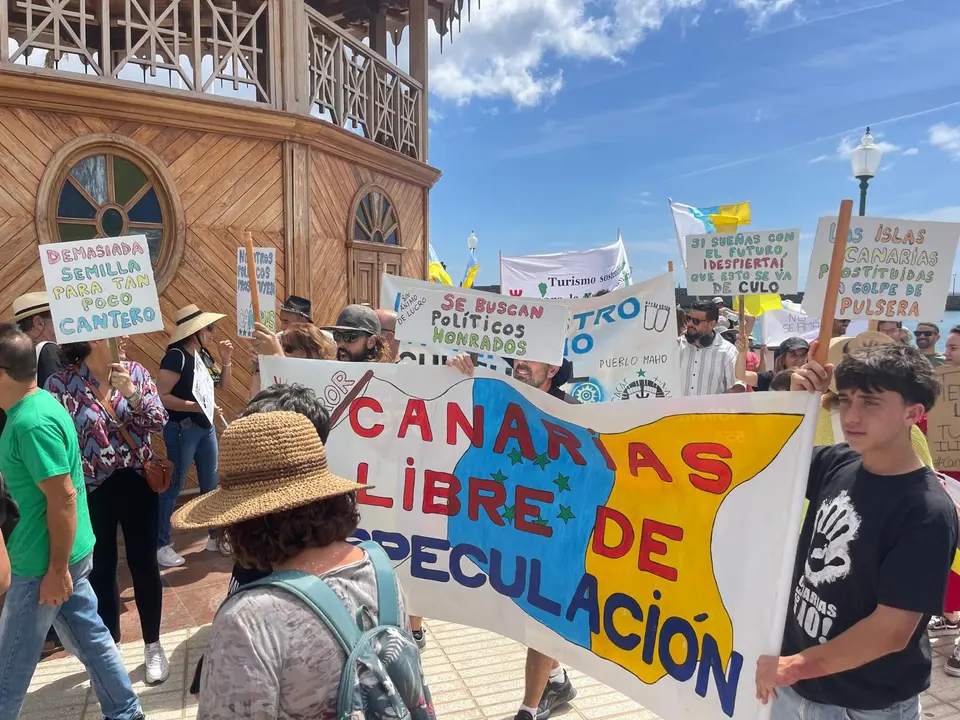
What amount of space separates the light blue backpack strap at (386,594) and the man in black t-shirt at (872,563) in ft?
3.73

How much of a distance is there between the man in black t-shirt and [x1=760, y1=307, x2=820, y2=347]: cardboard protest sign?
8673mm

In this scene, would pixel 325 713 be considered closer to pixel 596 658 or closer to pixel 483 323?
pixel 596 658

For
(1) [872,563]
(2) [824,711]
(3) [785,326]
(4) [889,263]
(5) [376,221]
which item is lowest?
(2) [824,711]

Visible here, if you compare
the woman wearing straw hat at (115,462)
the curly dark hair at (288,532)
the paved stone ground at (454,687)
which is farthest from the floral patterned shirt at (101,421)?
the curly dark hair at (288,532)

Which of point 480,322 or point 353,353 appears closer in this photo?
point 480,322

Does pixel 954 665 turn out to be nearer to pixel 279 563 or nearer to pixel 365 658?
pixel 365 658

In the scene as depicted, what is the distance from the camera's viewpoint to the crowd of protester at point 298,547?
136 centimetres

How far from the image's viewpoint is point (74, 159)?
6484mm

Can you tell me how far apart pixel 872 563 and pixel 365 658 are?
4.58ft

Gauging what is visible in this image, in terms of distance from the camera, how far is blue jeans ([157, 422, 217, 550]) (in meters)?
5.50

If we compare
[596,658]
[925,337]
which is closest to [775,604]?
[596,658]

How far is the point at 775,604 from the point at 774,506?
28 centimetres

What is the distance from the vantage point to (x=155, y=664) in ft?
12.2

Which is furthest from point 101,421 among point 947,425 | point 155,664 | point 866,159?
point 866,159
